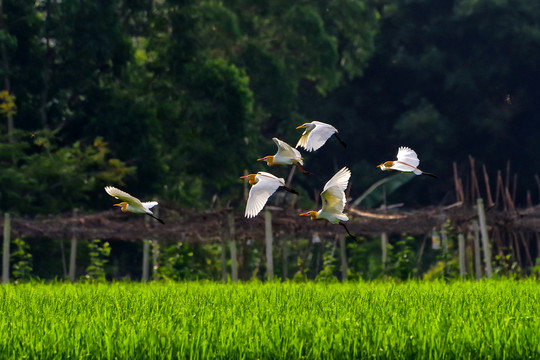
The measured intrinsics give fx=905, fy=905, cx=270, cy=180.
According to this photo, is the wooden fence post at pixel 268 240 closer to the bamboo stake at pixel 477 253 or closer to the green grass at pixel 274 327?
the bamboo stake at pixel 477 253

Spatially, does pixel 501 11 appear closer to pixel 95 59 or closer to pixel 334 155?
pixel 334 155

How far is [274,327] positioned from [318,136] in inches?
71.3

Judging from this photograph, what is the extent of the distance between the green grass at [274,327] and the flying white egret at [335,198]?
0.89 metres

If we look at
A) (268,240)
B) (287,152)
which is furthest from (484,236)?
(287,152)

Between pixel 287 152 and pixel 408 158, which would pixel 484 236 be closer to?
pixel 408 158

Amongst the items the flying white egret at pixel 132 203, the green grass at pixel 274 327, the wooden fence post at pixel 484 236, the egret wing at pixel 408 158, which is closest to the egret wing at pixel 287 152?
the egret wing at pixel 408 158

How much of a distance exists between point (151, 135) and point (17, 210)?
487cm

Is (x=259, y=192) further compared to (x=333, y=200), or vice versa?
A: (x=333, y=200)

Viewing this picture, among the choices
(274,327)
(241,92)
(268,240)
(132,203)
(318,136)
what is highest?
(241,92)

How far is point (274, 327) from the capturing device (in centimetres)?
723

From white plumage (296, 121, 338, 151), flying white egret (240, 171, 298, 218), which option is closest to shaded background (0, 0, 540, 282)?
white plumage (296, 121, 338, 151)

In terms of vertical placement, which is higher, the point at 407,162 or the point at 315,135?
the point at 315,135

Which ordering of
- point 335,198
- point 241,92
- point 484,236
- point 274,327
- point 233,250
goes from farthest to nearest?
1. point 241,92
2. point 233,250
3. point 484,236
4. point 335,198
5. point 274,327

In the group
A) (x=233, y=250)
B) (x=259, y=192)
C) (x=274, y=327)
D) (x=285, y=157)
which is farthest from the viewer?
(x=233, y=250)
